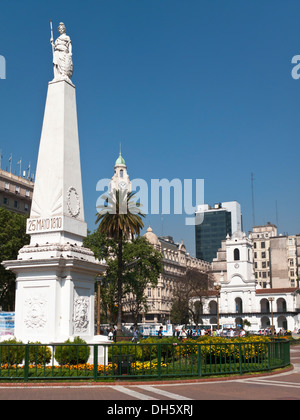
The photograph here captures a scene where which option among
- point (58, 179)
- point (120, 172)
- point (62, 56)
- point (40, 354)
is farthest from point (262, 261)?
point (40, 354)

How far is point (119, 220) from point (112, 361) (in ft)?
101

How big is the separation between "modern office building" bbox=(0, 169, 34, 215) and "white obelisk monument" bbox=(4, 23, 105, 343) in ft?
172

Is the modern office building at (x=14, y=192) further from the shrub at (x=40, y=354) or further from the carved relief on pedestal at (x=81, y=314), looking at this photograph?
the shrub at (x=40, y=354)

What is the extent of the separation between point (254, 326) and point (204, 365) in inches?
3644

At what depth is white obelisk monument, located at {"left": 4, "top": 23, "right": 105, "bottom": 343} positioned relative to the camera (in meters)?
17.1

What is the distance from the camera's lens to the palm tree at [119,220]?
45.0 metres

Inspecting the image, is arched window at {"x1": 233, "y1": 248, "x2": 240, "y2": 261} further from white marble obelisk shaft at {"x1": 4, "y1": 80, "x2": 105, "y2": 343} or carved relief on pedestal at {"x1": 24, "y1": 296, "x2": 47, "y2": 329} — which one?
carved relief on pedestal at {"x1": 24, "y1": 296, "x2": 47, "y2": 329}

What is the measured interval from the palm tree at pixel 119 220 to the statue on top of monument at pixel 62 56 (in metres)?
23.9

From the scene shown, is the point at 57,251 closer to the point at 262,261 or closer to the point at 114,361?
the point at 114,361

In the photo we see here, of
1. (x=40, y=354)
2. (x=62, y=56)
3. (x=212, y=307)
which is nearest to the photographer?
(x=40, y=354)

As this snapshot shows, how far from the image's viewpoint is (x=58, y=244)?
58.9 ft

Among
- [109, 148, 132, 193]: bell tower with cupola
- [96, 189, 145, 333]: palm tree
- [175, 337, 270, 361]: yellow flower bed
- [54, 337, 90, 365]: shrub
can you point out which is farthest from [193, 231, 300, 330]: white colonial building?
[54, 337, 90, 365]: shrub

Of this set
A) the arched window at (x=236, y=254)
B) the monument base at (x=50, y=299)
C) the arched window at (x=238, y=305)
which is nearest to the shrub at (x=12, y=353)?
the monument base at (x=50, y=299)

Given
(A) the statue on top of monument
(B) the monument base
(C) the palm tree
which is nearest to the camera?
(B) the monument base
